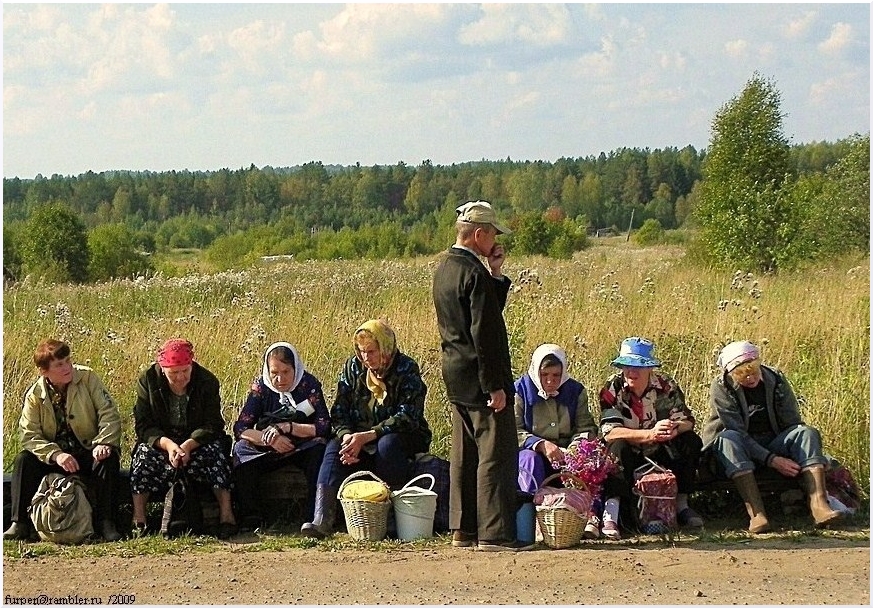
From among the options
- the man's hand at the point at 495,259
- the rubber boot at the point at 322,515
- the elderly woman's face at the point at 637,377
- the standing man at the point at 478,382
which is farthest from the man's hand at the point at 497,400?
the rubber boot at the point at 322,515

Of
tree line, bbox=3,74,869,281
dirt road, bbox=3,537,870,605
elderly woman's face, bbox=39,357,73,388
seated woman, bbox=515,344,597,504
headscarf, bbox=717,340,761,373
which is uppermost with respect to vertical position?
tree line, bbox=3,74,869,281

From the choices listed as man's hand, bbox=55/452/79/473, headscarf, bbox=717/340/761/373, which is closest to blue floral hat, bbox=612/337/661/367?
headscarf, bbox=717/340/761/373

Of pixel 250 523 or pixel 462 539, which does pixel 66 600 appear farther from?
pixel 462 539

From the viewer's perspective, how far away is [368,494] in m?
5.72

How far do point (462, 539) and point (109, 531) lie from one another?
194 centimetres

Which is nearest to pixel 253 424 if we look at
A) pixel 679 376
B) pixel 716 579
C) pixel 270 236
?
pixel 716 579

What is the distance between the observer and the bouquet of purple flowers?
5727mm

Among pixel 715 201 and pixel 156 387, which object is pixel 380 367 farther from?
pixel 715 201

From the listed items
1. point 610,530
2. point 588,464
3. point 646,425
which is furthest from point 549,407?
point 610,530

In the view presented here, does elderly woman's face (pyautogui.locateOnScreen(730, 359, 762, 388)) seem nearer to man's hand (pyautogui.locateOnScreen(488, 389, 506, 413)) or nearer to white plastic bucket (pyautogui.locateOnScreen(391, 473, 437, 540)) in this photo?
man's hand (pyautogui.locateOnScreen(488, 389, 506, 413))

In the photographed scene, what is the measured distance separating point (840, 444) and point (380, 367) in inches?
118

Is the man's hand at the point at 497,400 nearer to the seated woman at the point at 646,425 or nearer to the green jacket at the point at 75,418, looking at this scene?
the seated woman at the point at 646,425

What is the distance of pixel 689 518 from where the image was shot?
5.95 metres

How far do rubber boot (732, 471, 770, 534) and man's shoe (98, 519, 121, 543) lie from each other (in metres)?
3.40
